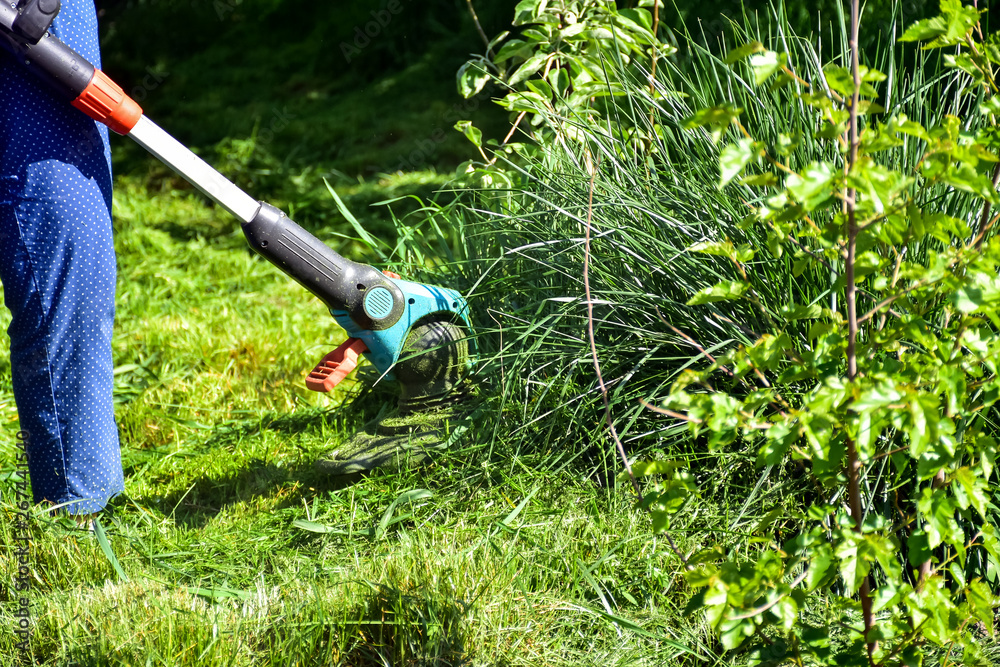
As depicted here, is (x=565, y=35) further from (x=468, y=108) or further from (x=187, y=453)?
(x=468, y=108)

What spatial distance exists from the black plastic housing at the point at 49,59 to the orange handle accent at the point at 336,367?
73 cm

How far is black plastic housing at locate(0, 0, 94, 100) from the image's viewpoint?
166cm

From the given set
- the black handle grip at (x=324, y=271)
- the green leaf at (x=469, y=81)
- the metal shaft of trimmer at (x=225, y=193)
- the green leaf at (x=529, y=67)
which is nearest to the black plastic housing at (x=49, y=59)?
the metal shaft of trimmer at (x=225, y=193)

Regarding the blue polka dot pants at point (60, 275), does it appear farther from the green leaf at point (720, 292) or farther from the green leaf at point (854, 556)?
the green leaf at point (854, 556)

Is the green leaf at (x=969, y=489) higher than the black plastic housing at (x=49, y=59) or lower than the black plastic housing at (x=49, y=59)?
lower

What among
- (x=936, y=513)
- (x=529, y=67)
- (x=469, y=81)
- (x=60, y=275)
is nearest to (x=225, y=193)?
(x=60, y=275)

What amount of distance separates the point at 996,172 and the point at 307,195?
3.72 metres

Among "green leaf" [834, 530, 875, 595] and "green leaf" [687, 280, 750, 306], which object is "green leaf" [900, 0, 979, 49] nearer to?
"green leaf" [687, 280, 750, 306]

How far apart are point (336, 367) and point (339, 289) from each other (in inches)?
6.9

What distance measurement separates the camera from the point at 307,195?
458 cm

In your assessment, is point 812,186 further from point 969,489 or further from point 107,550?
point 107,550

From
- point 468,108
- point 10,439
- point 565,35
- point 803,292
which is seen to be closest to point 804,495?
point 803,292

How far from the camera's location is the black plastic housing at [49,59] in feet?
5.45

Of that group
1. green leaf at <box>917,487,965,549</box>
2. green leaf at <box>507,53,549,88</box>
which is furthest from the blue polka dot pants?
green leaf at <box>917,487,965,549</box>
